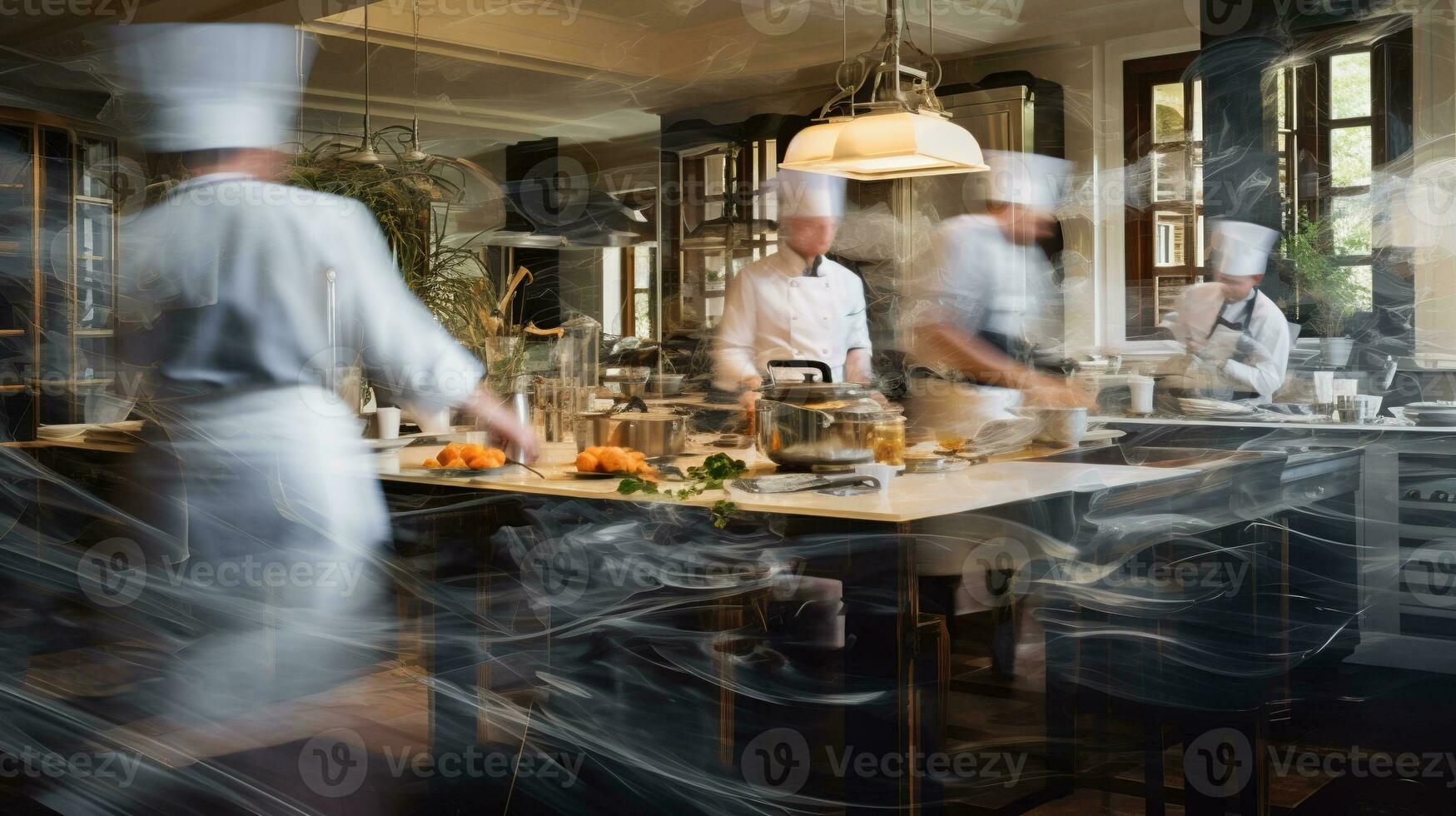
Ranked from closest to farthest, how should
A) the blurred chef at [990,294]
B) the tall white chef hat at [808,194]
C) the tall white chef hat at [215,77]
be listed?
the blurred chef at [990,294], the tall white chef hat at [215,77], the tall white chef hat at [808,194]

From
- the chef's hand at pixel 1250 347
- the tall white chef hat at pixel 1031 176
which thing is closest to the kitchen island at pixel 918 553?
the chef's hand at pixel 1250 347

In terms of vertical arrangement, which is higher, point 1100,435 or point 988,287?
point 988,287

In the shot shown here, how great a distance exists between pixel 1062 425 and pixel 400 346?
1.26 m

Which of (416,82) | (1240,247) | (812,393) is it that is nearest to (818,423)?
(812,393)

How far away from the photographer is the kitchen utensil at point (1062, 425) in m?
2.10

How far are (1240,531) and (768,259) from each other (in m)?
2.47

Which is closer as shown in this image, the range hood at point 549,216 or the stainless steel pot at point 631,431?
the stainless steel pot at point 631,431

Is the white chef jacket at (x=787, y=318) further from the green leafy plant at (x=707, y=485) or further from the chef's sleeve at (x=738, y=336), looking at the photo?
the green leafy plant at (x=707, y=485)

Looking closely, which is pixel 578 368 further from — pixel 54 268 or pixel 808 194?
pixel 808 194

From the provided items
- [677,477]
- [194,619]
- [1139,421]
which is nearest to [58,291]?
[194,619]

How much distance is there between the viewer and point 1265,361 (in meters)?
3.65

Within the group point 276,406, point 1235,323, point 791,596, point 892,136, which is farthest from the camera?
point 1235,323

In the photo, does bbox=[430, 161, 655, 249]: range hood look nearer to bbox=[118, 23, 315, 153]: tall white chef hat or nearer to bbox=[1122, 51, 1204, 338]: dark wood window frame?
bbox=[118, 23, 315, 153]: tall white chef hat

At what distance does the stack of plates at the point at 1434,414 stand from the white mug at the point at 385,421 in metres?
2.50
